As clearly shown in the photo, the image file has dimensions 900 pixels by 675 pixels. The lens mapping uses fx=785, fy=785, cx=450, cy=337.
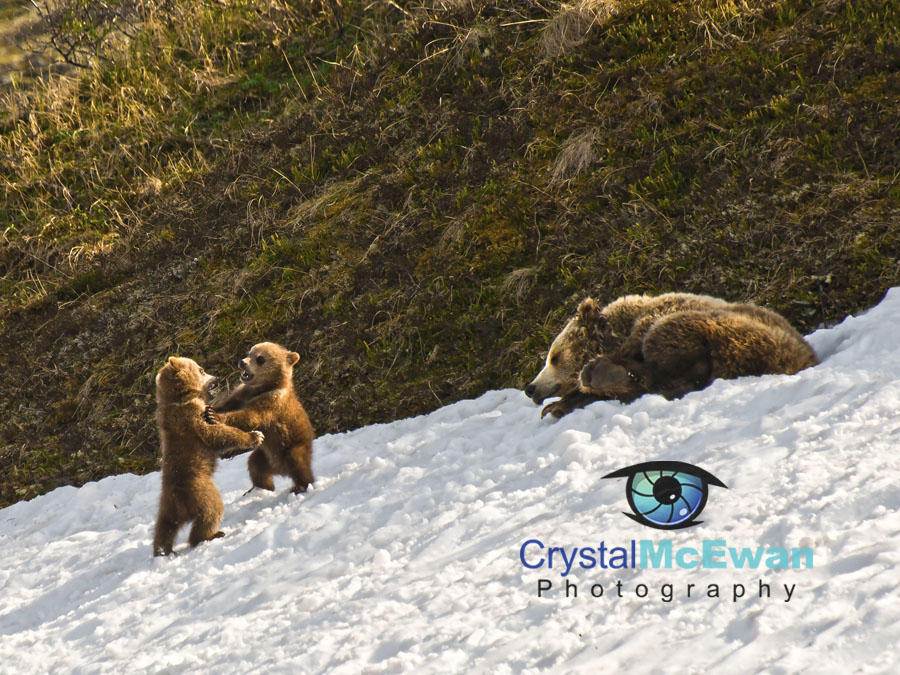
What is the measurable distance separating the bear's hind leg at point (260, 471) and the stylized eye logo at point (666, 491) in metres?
2.96

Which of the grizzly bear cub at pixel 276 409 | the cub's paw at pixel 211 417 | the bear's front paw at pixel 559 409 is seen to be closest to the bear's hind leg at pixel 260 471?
the grizzly bear cub at pixel 276 409

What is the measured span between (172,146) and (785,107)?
9.77 meters

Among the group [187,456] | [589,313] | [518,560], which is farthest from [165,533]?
[589,313]

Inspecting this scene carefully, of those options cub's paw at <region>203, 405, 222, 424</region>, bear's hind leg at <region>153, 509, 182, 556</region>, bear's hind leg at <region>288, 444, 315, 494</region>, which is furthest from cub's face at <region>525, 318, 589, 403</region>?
bear's hind leg at <region>153, 509, 182, 556</region>

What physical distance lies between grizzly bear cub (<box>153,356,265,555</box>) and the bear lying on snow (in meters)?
2.51

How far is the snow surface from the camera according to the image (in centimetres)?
311

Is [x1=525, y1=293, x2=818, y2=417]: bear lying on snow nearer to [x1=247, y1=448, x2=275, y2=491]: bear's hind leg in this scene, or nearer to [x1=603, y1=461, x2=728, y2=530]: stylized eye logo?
[x1=603, y1=461, x2=728, y2=530]: stylized eye logo

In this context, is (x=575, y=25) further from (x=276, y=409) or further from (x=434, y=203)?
(x=276, y=409)

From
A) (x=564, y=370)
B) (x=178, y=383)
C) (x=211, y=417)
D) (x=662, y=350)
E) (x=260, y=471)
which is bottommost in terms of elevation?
(x=260, y=471)

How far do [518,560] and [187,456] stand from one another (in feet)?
9.14

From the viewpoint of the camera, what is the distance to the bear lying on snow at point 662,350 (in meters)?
5.62

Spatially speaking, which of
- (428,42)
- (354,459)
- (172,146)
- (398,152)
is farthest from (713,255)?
(172,146)

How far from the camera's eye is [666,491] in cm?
438

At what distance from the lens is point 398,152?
36.7ft
